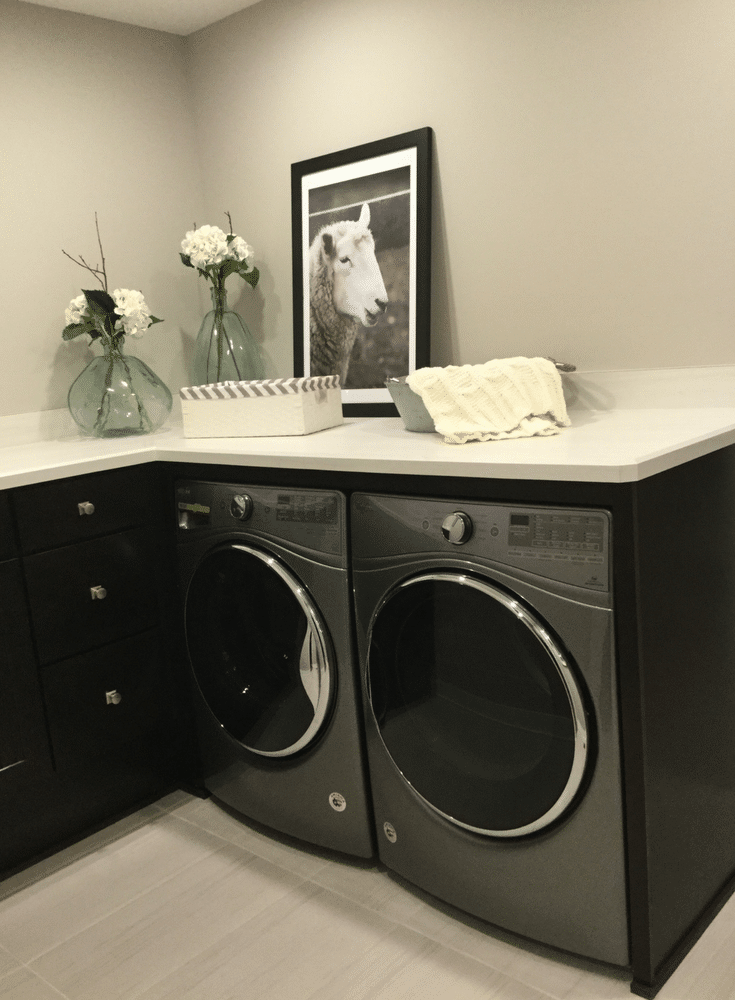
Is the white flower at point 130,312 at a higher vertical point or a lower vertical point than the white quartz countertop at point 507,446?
higher

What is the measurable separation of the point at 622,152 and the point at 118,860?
202cm

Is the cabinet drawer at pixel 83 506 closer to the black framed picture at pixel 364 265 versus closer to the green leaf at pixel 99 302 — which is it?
the green leaf at pixel 99 302

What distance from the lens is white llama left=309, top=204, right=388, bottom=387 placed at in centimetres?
235

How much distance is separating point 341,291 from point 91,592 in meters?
1.08

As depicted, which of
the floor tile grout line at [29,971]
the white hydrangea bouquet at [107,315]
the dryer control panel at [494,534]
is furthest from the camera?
the white hydrangea bouquet at [107,315]

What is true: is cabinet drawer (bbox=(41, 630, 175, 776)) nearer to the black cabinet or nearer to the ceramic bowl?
the black cabinet

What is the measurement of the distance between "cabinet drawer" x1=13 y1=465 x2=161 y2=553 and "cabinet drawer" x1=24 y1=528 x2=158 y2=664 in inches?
1.2

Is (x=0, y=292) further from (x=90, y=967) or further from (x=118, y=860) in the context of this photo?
(x=90, y=967)

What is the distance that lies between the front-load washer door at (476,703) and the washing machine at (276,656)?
0.44 ft

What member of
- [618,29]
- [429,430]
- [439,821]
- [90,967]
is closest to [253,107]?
[618,29]

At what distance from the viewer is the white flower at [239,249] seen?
100 inches

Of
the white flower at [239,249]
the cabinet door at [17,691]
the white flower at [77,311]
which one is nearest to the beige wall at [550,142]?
the white flower at [239,249]

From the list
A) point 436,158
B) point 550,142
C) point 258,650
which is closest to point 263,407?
point 258,650

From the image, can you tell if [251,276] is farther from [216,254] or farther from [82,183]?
[82,183]
